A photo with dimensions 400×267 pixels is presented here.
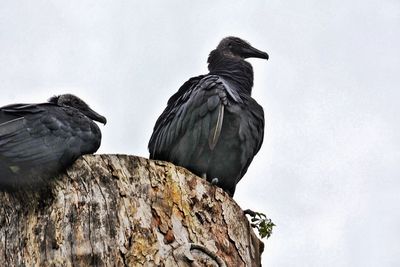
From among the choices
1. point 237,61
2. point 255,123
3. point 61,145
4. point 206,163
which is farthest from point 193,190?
point 237,61

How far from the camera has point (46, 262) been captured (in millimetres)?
A: 3672

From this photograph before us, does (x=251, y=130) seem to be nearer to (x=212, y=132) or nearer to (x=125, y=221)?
(x=212, y=132)

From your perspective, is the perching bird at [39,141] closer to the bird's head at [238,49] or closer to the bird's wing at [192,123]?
the bird's wing at [192,123]

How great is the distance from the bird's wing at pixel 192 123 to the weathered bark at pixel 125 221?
1.47 m

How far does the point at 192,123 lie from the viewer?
20.4 ft

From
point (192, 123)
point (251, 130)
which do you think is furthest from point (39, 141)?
point (251, 130)

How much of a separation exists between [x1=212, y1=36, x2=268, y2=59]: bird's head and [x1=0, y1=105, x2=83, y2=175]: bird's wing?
117 inches

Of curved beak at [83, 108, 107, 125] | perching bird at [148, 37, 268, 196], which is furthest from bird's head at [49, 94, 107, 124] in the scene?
perching bird at [148, 37, 268, 196]

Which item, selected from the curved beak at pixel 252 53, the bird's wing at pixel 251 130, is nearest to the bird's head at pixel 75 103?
the bird's wing at pixel 251 130

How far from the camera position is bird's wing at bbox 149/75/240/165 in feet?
20.0

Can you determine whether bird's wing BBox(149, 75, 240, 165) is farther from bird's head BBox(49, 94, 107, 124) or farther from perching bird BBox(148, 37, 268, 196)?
bird's head BBox(49, 94, 107, 124)

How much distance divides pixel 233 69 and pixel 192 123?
1357 mm

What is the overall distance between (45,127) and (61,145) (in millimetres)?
255

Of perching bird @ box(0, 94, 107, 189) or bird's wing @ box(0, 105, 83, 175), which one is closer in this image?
A: perching bird @ box(0, 94, 107, 189)
